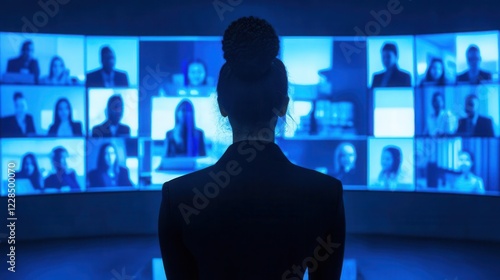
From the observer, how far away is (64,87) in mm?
5516

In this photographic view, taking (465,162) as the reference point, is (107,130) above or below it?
above

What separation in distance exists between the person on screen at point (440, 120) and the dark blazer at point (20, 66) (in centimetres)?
444

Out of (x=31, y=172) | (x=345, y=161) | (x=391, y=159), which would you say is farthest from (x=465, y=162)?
(x=31, y=172)

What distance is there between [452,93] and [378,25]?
1.15m

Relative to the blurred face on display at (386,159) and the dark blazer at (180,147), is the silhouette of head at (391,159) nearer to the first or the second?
the blurred face on display at (386,159)

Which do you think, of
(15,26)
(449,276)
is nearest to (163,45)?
(15,26)

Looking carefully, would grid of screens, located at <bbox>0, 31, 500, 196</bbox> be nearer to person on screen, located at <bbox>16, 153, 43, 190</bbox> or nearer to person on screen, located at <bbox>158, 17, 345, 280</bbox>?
person on screen, located at <bbox>16, 153, 43, 190</bbox>

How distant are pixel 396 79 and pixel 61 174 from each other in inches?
158

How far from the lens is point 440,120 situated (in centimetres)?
555

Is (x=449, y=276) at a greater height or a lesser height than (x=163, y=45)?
lesser

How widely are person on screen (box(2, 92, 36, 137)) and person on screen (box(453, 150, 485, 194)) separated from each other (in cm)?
476

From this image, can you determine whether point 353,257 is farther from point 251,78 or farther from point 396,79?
point 251,78

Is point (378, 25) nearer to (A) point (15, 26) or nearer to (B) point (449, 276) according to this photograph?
(B) point (449, 276)

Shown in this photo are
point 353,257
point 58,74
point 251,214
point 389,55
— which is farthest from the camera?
point 389,55
